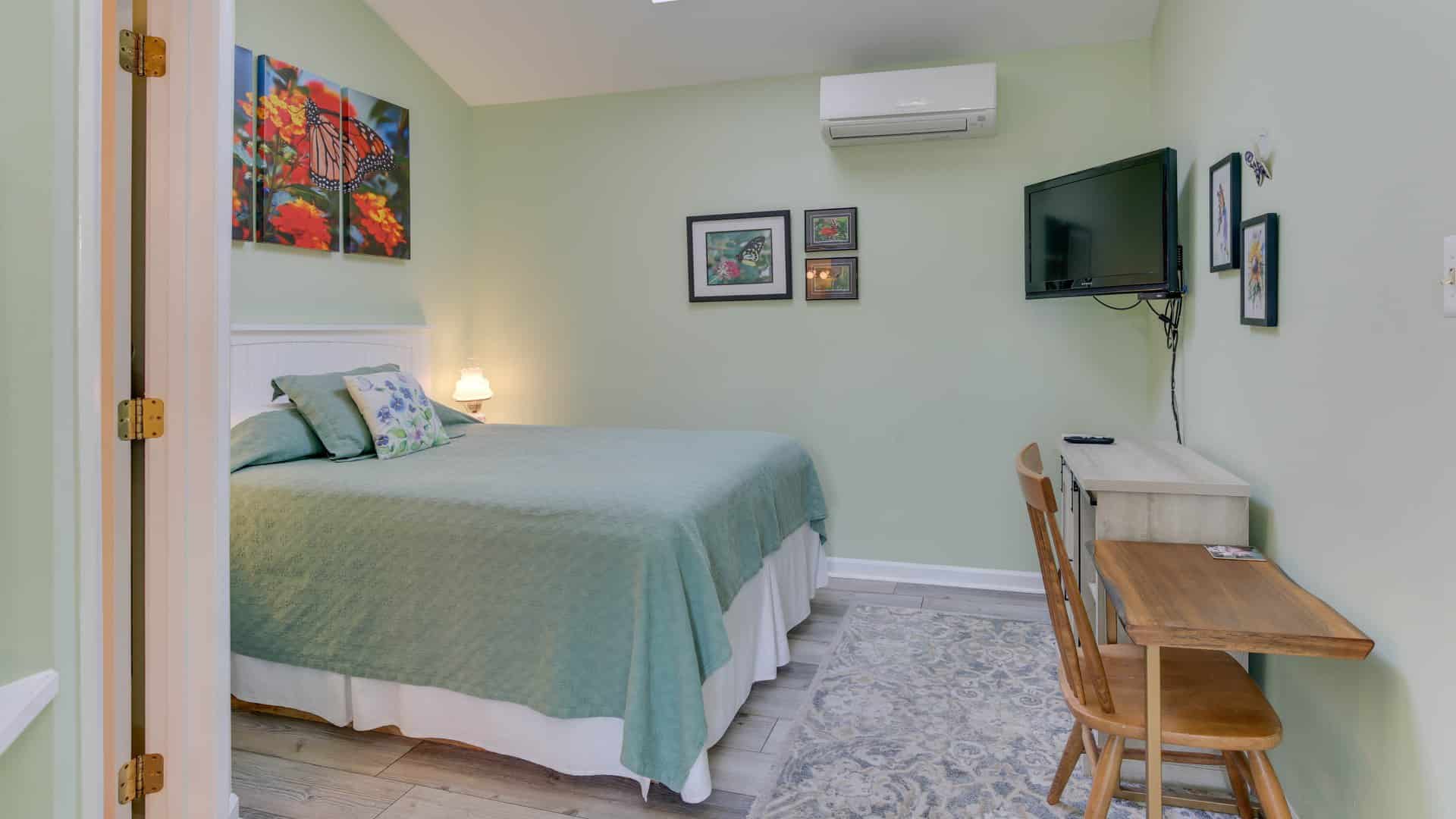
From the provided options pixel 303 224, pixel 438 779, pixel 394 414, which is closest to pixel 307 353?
pixel 303 224

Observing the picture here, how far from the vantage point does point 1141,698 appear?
1714 millimetres

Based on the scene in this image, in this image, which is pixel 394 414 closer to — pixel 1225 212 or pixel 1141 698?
pixel 1141 698

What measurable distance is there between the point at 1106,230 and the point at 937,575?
1.81 metres

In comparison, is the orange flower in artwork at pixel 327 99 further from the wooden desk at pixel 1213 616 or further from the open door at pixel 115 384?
the wooden desk at pixel 1213 616

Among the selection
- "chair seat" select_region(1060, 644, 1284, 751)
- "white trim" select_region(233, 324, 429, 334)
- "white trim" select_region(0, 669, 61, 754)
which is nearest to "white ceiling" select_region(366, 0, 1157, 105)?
"white trim" select_region(233, 324, 429, 334)

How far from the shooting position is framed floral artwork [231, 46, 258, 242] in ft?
10.5

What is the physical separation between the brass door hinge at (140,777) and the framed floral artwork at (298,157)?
2262mm

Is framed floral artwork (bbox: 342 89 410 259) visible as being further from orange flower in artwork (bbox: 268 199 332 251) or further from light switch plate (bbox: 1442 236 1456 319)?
light switch plate (bbox: 1442 236 1456 319)

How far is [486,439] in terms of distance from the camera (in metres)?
3.46

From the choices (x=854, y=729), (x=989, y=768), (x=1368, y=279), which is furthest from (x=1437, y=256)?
(x=854, y=729)

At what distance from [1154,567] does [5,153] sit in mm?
2173

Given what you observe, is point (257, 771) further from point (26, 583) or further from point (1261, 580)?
point (1261, 580)

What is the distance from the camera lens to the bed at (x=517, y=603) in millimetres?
2076

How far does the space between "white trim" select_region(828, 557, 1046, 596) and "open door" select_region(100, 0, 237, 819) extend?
298 cm
